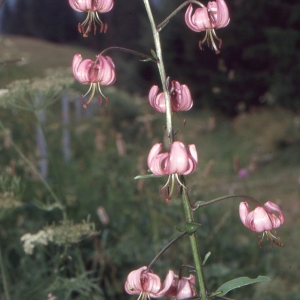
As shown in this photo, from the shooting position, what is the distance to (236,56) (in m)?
10.7

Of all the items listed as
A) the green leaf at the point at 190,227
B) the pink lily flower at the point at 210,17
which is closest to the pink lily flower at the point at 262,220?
the green leaf at the point at 190,227

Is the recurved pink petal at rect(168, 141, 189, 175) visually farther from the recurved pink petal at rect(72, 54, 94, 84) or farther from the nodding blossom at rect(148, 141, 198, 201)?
the recurved pink petal at rect(72, 54, 94, 84)

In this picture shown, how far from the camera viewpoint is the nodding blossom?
94 cm

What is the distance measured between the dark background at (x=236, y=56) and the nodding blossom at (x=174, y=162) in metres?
5.85

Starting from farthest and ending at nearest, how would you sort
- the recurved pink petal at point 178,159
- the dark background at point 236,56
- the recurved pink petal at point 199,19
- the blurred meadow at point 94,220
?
the dark background at point 236,56 → the blurred meadow at point 94,220 → the recurved pink petal at point 199,19 → the recurved pink petal at point 178,159

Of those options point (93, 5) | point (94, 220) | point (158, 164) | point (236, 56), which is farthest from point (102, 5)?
point (236, 56)

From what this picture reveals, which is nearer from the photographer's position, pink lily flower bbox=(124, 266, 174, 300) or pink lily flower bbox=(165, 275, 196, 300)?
pink lily flower bbox=(124, 266, 174, 300)

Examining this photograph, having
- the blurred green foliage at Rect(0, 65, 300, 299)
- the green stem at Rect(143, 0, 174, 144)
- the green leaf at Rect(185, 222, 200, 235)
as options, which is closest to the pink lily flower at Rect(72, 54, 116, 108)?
the green stem at Rect(143, 0, 174, 144)

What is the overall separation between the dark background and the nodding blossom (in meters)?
5.85

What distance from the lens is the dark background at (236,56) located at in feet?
30.5

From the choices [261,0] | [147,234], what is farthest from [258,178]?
[147,234]

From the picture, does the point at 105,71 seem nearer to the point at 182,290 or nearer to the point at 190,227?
the point at 190,227

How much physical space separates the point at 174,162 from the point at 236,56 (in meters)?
10.1

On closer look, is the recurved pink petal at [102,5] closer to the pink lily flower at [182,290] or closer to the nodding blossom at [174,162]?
the nodding blossom at [174,162]
